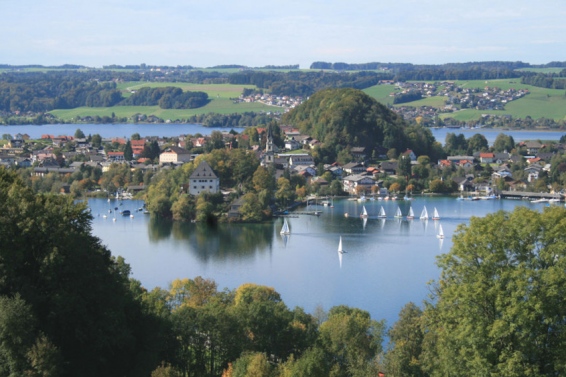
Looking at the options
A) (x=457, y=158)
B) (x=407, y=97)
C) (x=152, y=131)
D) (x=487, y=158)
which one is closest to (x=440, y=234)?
(x=457, y=158)

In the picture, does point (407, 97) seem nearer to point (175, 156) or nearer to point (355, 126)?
point (355, 126)

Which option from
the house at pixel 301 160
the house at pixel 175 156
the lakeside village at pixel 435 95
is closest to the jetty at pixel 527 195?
the house at pixel 301 160

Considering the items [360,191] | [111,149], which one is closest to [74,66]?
[111,149]

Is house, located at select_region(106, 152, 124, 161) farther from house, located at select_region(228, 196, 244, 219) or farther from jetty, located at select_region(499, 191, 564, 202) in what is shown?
jetty, located at select_region(499, 191, 564, 202)

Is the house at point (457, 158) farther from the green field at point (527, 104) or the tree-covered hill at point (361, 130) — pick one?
the green field at point (527, 104)

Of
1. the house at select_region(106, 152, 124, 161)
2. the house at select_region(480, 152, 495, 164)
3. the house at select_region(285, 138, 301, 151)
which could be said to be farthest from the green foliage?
the house at select_region(106, 152, 124, 161)
